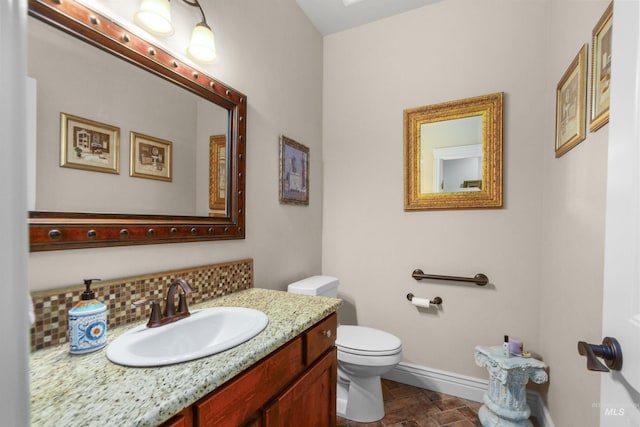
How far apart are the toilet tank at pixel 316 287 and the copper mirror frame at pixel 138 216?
0.52 m

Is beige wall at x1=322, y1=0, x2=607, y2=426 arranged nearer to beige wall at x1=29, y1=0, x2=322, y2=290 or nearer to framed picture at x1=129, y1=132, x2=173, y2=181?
beige wall at x1=29, y1=0, x2=322, y2=290

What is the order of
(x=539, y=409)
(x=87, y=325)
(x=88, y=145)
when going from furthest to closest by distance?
(x=539, y=409)
(x=88, y=145)
(x=87, y=325)

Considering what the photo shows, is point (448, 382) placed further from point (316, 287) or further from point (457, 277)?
point (316, 287)

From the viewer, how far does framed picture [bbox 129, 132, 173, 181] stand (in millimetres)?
1157

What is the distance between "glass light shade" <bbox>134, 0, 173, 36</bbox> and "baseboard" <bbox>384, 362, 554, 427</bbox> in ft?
8.22

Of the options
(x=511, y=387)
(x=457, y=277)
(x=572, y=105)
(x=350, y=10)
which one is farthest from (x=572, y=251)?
(x=350, y=10)

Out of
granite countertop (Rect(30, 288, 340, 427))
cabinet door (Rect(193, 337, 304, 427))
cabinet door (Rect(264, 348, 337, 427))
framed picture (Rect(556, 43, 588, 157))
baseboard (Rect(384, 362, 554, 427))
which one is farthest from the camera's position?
baseboard (Rect(384, 362, 554, 427))

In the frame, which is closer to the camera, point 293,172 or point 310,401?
point 310,401

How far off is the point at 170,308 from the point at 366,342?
3.93 ft

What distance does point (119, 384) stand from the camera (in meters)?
0.68

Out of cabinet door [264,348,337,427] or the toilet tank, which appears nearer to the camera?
cabinet door [264,348,337,427]

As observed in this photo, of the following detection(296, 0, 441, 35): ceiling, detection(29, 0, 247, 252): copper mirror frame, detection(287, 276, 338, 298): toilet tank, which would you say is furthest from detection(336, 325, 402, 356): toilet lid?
detection(296, 0, 441, 35): ceiling

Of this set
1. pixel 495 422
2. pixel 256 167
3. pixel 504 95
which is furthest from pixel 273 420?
pixel 504 95

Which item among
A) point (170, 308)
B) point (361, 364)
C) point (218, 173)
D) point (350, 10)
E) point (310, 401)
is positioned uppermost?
point (350, 10)
